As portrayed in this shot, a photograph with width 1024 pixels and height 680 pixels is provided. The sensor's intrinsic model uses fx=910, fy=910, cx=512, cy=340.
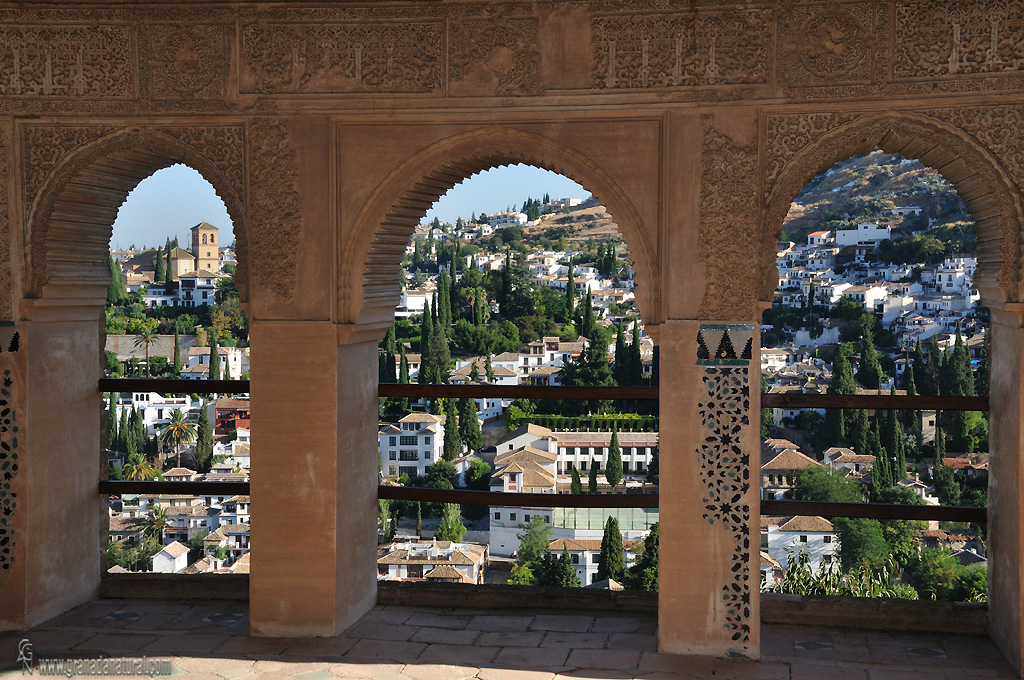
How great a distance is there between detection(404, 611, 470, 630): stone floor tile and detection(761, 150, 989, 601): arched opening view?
2511mm

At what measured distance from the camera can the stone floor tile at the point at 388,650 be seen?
505 cm

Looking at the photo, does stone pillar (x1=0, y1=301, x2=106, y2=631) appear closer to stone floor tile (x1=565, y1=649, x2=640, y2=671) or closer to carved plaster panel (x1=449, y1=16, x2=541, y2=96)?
carved plaster panel (x1=449, y1=16, x2=541, y2=96)

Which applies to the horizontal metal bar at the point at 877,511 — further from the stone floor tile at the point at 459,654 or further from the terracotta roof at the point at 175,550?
the terracotta roof at the point at 175,550

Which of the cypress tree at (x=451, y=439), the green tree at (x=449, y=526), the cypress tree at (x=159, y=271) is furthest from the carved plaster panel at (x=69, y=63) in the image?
the cypress tree at (x=159, y=271)

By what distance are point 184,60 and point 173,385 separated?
2058 mm

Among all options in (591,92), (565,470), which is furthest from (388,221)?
(565,470)

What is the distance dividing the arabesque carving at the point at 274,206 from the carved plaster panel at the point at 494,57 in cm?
106

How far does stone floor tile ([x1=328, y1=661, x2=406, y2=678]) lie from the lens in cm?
479

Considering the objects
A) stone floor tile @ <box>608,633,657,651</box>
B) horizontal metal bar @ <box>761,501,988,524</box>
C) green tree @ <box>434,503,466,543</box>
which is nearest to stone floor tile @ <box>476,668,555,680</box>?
stone floor tile @ <box>608,633,657,651</box>

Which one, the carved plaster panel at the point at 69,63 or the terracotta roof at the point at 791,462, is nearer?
the carved plaster panel at the point at 69,63

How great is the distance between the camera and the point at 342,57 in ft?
17.3

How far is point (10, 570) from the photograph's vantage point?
5.45m

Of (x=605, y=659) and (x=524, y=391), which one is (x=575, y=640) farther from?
(x=524, y=391)

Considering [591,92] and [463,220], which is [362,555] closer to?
[591,92]
